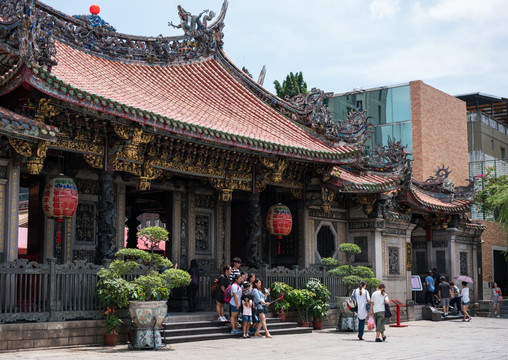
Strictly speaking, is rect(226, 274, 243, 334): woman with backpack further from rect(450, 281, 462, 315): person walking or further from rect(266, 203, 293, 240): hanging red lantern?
rect(450, 281, 462, 315): person walking

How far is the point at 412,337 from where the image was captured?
53.1 ft

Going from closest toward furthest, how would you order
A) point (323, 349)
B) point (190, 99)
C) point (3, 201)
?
point (3, 201)
point (323, 349)
point (190, 99)

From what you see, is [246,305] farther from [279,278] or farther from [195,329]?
[279,278]

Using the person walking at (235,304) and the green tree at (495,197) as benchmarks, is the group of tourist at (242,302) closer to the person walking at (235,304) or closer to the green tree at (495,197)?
the person walking at (235,304)

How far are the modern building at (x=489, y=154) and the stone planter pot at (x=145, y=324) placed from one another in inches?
858

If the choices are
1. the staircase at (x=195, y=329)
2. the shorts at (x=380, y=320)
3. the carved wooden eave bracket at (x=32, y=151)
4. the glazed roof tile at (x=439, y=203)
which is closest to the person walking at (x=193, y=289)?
the staircase at (x=195, y=329)

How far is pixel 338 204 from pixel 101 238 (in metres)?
9.15

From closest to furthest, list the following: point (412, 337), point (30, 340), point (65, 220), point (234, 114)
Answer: point (30, 340) < point (65, 220) < point (412, 337) < point (234, 114)

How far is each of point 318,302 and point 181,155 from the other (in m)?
5.22

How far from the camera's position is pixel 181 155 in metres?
16.2

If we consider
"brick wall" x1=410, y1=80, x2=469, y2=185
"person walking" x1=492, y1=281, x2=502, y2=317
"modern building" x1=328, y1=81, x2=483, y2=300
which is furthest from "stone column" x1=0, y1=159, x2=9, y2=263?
"brick wall" x1=410, y1=80, x2=469, y2=185

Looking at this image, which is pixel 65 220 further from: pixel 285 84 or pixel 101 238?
pixel 285 84

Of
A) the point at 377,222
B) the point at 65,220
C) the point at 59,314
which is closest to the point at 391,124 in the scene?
the point at 377,222

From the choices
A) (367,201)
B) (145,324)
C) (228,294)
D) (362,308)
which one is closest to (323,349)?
(362,308)
